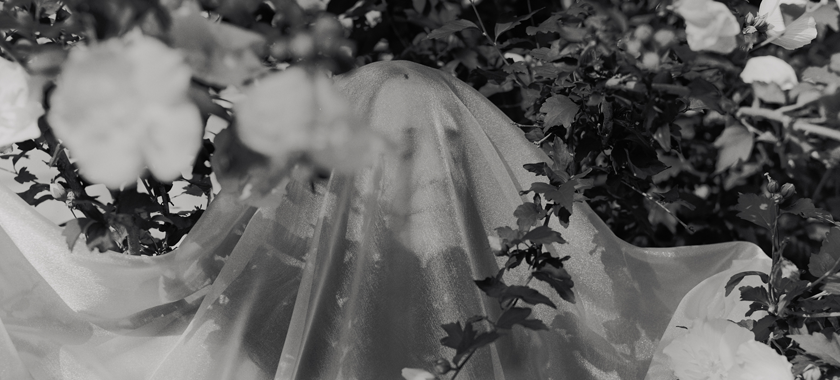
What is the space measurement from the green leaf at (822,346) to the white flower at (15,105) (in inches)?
32.6

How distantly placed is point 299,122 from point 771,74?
443mm

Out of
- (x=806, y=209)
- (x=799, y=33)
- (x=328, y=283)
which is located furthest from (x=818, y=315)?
(x=328, y=283)

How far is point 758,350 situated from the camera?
2.52ft

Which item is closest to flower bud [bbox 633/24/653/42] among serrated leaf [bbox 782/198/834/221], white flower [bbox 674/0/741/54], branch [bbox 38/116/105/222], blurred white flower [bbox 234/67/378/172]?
white flower [bbox 674/0/741/54]

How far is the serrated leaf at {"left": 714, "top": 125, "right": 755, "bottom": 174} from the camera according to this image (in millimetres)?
622

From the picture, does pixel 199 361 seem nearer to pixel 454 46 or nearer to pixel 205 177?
pixel 205 177

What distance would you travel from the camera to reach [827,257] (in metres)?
0.87

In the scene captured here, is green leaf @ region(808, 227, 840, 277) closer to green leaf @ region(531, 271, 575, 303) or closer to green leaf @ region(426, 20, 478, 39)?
green leaf @ region(531, 271, 575, 303)

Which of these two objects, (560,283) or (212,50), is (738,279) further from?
(212,50)

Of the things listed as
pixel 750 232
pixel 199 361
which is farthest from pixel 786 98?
pixel 750 232

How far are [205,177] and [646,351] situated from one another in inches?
27.9

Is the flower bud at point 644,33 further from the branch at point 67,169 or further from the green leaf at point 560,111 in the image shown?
the branch at point 67,169

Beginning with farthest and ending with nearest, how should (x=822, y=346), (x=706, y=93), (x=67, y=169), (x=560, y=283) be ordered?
(x=67, y=169), (x=822, y=346), (x=560, y=283), (x=706, y=93)

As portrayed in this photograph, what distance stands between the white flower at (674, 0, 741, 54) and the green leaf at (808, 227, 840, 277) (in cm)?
42
